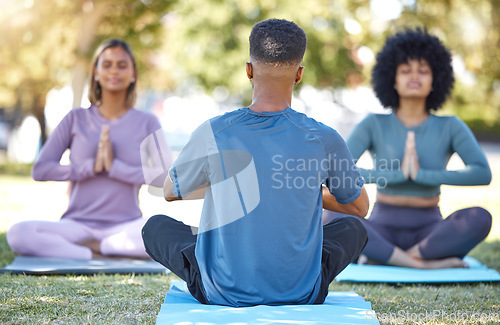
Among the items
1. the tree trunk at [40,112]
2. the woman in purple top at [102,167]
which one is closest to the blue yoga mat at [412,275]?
the woman in purple top at [102,167]

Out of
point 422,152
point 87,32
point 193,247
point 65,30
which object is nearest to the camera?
point 193,247

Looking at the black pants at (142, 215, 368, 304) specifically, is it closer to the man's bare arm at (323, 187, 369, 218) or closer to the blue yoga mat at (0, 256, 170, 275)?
the man's bare arm at (323, 187, 369, 218)

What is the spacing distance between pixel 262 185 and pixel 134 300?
1.29 meters

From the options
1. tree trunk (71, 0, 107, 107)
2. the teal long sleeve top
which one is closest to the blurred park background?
tree trunk (71, 0, 107, 107)

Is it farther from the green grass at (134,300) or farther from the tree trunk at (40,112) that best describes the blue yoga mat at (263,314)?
the tree trunk at (40,112)

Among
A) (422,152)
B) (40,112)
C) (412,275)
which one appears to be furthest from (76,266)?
(40,112)

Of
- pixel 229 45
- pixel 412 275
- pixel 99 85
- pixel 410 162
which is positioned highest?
pixel 229 45

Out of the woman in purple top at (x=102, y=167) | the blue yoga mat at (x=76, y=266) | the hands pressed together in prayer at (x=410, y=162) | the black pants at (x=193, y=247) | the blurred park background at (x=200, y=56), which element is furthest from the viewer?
the blurred park background at (x=200, y=56)

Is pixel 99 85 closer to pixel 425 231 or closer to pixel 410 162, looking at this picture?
pixel 410 162

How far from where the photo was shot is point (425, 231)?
204 inches

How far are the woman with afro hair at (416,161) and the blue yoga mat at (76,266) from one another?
149 centimetres

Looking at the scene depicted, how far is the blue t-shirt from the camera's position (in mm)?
2824

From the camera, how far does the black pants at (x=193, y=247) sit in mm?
3217

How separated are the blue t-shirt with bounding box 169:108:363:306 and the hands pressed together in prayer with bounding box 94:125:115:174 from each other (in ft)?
7.68
